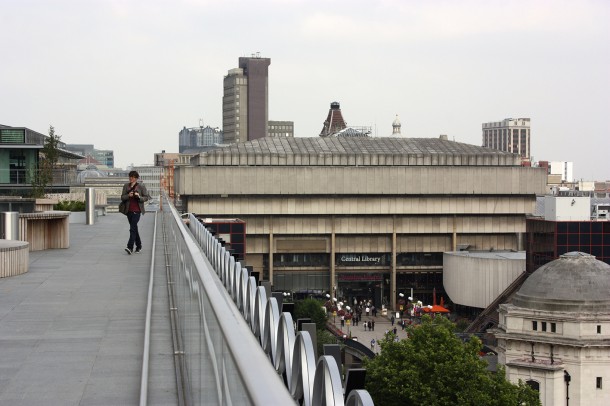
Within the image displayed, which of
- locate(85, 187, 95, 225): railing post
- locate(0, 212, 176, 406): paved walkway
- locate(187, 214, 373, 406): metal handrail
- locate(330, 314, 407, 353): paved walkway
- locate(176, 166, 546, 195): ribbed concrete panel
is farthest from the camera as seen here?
locate(176, 166, 546, 195): ribbed concrete panel

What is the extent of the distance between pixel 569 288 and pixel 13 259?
39884 mm

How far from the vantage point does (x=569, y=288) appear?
50.8 metres

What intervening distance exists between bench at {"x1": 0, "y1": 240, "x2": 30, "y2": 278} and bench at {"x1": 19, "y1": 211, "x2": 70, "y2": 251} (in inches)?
161

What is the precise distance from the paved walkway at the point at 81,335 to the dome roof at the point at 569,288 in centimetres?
3587

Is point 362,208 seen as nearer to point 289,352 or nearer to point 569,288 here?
point 569,288

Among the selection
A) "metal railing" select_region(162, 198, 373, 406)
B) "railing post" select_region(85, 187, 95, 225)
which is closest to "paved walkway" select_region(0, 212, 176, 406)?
"metal railing" select_region(162, 198, 373, 406)

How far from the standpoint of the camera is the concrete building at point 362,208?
317ft

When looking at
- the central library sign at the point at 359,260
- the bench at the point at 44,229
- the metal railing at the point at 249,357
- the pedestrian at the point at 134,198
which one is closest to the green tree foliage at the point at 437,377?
the bench at the point at 44,229

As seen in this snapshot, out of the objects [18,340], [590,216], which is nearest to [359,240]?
[590,216]

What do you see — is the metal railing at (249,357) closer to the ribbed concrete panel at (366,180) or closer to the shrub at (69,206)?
the shrub at (69,206)

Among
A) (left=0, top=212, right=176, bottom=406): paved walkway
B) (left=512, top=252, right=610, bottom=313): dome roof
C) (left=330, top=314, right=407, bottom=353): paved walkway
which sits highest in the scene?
(left=0, top=212, right=176, bottom=406): paved walkway

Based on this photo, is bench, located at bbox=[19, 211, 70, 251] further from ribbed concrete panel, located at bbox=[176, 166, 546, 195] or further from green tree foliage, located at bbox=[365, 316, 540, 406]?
ribbed concrete panel, located at bbox=[176, 166, 546, 195]

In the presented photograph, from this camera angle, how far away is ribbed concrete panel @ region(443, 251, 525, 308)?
78.1 meters

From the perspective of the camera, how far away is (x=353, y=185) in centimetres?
9806
